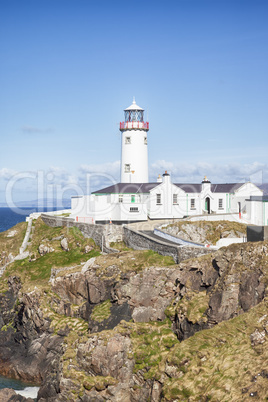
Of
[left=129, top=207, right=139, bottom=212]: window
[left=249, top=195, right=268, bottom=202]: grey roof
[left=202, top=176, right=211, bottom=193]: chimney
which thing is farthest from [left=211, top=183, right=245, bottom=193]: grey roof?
[left=129, top=207, right=139, bottom=212]: window

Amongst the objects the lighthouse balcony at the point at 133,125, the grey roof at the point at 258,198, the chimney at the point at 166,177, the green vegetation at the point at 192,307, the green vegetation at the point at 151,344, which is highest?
the lighthouse balcony at the point at 133,125

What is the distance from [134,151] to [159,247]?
26984mm

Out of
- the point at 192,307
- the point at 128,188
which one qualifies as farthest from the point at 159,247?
the point at 128,188

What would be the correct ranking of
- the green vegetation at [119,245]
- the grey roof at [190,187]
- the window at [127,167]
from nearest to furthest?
the green vegetation at [119,245]
the grey roof at [190,187]
the window at [127,167]

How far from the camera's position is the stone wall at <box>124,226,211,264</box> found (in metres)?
35.9

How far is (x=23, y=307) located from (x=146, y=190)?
23715 mm

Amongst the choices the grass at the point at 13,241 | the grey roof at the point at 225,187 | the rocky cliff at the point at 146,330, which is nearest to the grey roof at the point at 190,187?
the grey roof at the point at 225,187

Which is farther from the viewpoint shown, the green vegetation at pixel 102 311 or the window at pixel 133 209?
the window at pixel 133 209

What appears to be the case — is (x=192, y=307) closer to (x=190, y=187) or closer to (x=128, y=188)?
(x=128, y=188)

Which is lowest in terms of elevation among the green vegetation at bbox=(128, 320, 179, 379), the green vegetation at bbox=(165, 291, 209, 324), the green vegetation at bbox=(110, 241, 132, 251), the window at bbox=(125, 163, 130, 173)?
the green vegetation at bbox=(128, 320, 179, 379)

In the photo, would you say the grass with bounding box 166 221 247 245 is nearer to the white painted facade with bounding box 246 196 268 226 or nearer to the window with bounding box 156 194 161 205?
the white painted facade with bounding box 246 196 268 226

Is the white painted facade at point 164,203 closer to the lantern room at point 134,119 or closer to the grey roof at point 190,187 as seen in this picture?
the grey roof at point 190,187

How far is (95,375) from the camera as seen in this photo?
29.3 m

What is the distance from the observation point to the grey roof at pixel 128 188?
58.7 m
